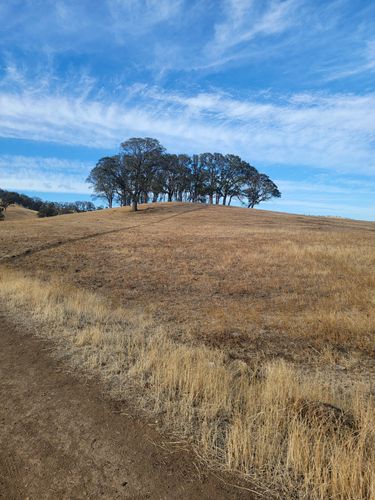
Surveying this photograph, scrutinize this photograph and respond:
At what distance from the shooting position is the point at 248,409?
451 cm

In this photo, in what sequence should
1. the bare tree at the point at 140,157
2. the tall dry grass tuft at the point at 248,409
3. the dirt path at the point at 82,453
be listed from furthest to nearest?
1. the bare tree at the point at 140,157
2. the tall dry grass tuft at the point at 248,409
3. the dirt path at the point at 82,453

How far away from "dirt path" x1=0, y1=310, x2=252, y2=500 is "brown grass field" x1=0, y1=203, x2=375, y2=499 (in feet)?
1.17

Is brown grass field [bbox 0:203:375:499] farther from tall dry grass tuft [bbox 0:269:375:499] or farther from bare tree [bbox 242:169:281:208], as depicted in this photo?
bare tree [bbox 242:169:281:208]

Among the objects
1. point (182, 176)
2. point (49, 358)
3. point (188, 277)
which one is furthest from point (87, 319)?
point (182, 176)

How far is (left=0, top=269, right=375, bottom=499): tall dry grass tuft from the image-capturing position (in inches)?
129

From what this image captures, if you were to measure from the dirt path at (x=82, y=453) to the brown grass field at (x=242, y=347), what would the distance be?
36 centimetres

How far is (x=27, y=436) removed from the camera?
382 centimetres

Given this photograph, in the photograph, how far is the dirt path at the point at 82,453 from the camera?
10.2 ft

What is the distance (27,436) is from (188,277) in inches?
487

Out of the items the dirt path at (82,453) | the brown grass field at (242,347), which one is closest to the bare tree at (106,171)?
the brown grass field at (242,347)

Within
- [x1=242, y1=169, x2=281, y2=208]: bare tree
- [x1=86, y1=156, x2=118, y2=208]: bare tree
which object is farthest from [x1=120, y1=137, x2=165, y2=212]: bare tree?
[x1=242, y1=169, x2=281, y2=208]: bare tree

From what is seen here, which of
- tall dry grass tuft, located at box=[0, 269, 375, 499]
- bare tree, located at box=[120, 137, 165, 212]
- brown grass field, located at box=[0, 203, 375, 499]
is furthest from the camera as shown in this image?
bare tree, located at box=[120, 137, 165, 212]

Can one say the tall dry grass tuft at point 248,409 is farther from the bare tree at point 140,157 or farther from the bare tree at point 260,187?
the bare tree at point 260,187

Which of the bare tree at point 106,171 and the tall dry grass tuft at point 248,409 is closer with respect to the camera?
the tall dry grass tuft at point 248,409
